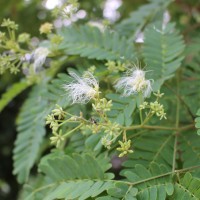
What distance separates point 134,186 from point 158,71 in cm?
36

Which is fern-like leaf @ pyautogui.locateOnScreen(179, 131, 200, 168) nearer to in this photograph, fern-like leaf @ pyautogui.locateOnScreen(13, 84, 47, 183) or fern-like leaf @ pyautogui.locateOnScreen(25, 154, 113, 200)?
fern-like leaf @ pyautogui.locateOnScreen(25, 154, 113, 200)

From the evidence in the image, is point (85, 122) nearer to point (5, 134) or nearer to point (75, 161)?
point (75, 161)

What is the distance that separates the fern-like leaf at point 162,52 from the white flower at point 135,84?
0.18 ft

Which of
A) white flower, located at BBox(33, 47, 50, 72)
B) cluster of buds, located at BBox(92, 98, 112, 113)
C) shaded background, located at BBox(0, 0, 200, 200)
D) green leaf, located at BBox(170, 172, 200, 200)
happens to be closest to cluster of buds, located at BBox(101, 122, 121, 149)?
cluster of buds, located at BBox(92, 98, 112, 113)

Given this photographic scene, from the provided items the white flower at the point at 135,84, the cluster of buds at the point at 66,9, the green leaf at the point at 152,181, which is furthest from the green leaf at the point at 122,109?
the cluster of buds at the point at 66,9

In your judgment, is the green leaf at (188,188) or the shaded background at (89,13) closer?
the green leaf at (188,188)

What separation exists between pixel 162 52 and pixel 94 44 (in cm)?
A: 21

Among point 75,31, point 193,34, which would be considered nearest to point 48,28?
point 75,31

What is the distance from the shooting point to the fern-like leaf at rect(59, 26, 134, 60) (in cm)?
A: 130

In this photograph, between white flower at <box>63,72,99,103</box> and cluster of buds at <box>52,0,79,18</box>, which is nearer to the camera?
white flower at <box>63,72,99,103</box>

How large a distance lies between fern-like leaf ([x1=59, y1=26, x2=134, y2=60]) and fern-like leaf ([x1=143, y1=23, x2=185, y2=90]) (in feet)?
0.21

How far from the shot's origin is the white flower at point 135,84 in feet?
3.39

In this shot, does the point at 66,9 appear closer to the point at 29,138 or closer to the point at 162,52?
the point at 162,52

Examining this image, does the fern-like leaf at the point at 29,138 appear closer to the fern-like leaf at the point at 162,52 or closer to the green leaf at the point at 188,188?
the fern-like leaf at the point at 162,52
